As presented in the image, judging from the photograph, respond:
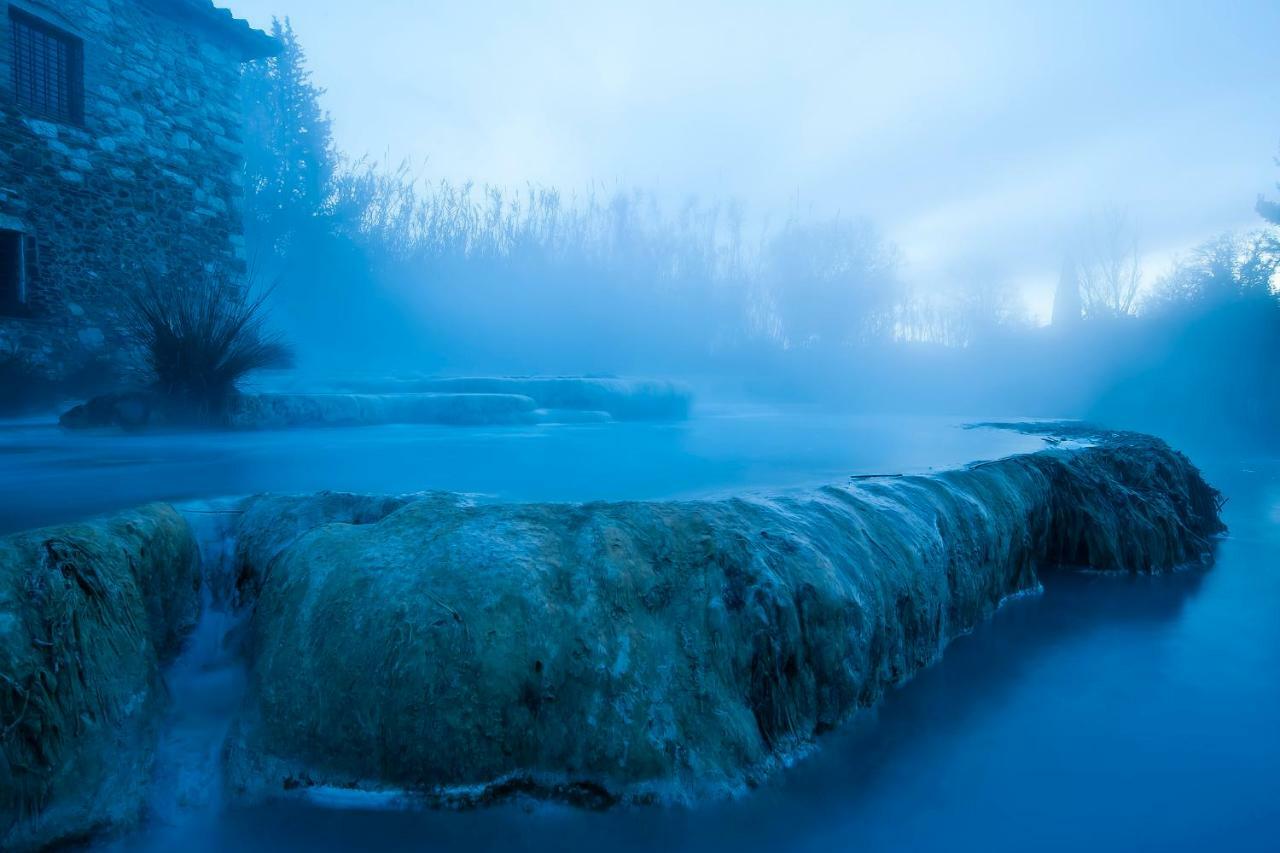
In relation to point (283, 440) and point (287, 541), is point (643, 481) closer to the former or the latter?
point (287, 541)

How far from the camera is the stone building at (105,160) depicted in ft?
21.6

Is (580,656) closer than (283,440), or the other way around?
(580,656)

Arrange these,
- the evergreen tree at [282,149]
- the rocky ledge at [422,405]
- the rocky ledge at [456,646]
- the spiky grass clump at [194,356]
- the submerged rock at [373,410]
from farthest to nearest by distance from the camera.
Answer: the evergreen tree at [282,149]
the submerged rock at [373,410]
the spiky grass clump at [194,356]
the rocky ledge at [422,405]
the rocky ledge at [456,646]

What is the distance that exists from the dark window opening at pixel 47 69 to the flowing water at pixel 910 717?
4930 mm

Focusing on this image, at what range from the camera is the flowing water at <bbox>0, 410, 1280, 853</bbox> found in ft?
4.88

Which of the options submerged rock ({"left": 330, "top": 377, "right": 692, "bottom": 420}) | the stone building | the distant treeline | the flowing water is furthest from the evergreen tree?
the flowing water

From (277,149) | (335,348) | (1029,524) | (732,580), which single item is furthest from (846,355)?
(732,580)

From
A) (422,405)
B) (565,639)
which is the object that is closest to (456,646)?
(565,639)

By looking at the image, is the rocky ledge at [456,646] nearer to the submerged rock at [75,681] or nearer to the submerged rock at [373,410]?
the submerged rock at [75,681]

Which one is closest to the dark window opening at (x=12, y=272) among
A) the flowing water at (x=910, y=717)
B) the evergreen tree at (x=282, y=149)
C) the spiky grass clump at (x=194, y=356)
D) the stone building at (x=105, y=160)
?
the stone building at (x=105, y=160)

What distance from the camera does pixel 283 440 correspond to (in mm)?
4691

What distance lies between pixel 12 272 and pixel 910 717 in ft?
28.7

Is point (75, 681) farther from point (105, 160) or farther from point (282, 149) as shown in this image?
point (282, 149)

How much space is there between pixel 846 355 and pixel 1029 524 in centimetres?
2439
